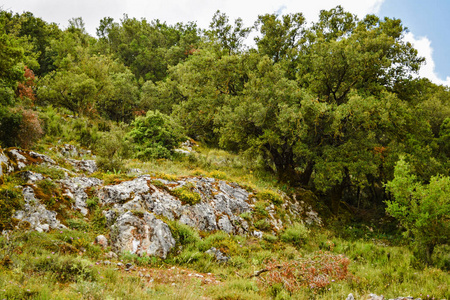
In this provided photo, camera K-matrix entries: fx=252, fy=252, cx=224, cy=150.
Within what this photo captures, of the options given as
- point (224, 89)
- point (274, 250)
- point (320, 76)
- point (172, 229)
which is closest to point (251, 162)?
point (224, 89)

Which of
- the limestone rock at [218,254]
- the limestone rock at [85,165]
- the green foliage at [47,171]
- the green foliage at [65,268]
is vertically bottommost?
the limestone rock at [218,254]

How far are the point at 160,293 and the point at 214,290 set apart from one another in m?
1.42

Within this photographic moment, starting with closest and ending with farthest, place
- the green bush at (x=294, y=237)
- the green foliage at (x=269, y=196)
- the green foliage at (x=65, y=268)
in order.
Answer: the green foliage at (x=65, y=268) → the green bush at (x=294, y=237) → the green foliage at (x=269, y=196)

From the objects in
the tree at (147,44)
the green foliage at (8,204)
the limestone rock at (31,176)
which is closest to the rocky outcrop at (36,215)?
the green foliage at (8,204)

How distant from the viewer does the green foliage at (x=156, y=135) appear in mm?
16828

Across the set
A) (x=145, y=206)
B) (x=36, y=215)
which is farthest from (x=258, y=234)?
(x=36, y=215)

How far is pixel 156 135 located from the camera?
18.0 m

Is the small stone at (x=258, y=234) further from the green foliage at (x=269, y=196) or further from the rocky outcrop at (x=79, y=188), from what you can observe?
the rocky outcrop at (x=79, y=188)

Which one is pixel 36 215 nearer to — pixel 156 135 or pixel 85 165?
pixel 85 165

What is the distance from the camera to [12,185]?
7.35 meters

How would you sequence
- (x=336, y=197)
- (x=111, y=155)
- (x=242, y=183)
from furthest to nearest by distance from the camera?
(x=336, y=197) < (x=242, y=183) < (x=111, y=155)

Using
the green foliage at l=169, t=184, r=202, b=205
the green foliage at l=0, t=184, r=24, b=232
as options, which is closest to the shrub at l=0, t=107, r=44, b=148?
the green foliage at l=0, t=184, r=24, b=232

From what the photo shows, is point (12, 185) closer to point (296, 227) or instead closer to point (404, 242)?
point (296, 227)

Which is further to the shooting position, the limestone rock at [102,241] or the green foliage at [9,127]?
the green foliage at [9,127]
